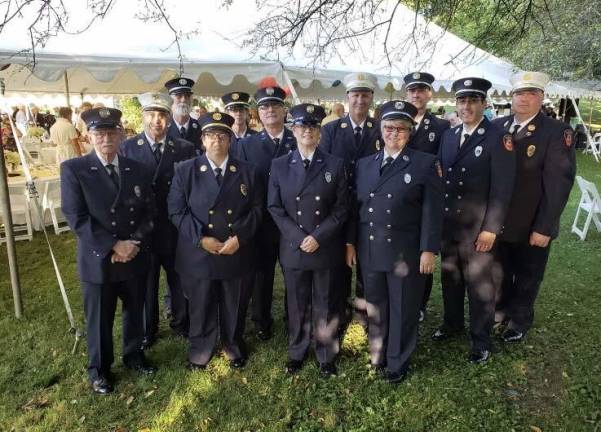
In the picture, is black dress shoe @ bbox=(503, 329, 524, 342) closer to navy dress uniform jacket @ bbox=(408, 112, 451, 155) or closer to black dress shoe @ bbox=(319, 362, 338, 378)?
black dress shoe @ bbox=(319, 362, 338, 378)

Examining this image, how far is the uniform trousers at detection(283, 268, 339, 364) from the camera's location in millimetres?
3494

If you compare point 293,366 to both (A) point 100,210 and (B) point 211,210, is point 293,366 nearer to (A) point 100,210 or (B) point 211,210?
(B) point 211,210

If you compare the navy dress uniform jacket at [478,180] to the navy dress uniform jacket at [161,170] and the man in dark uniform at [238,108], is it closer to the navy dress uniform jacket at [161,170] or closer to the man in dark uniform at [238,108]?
the man in dark uniform at [238,108]

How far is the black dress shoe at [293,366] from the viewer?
3627mm

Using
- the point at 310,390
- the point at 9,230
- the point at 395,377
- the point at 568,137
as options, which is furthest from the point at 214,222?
the point at 568,137

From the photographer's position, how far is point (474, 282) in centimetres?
370

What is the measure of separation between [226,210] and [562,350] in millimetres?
3116

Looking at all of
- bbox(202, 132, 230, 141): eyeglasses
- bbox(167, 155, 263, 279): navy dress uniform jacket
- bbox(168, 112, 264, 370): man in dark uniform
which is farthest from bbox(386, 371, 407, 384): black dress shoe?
bbox(202, 132, 230, 141): eyeglasses

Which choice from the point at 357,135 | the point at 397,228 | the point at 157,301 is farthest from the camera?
the point at 157,301

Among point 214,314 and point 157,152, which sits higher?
point 157,152

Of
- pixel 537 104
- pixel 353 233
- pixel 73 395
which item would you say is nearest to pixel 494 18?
pixel 537 104

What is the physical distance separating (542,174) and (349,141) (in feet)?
5.17

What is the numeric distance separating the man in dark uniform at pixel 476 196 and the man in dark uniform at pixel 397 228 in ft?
1.59

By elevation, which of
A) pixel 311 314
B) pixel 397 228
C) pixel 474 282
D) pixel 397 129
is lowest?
pixel 311 314
